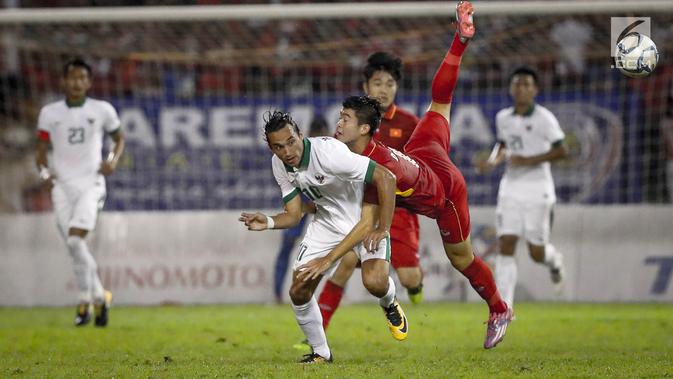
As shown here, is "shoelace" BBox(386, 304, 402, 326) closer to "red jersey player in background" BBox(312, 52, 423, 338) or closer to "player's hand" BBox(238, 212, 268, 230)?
"player's hand" BBox(238, 212, 268, 230)

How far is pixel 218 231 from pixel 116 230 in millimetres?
1345

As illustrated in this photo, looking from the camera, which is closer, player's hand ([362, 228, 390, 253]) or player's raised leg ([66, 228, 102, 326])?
player's hand ([362, 228, 390, 253])

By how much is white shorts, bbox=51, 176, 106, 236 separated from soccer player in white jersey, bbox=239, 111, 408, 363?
12.5ft

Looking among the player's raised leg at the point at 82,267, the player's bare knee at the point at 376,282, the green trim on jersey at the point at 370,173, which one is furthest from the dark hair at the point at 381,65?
the player's raised leg at the point at 82,267

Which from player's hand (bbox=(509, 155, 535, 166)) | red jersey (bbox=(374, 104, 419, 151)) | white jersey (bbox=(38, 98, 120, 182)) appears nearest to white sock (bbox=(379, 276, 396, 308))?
red jersey (bbox=(374, 104, 419, 151))

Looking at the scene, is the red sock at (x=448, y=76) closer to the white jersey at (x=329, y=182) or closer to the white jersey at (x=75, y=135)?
the white jersey at (x=329, y=182)

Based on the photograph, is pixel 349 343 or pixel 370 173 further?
pixel 349 343

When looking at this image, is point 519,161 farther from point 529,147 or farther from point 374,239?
point 374,239

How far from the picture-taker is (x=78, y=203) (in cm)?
1050

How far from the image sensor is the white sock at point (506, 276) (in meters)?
10.6

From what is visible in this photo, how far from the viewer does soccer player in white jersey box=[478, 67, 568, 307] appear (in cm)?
1091

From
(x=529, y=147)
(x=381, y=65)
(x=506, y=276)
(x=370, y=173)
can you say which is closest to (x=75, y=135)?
(x=381, y=65)

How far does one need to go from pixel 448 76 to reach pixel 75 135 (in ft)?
14.1

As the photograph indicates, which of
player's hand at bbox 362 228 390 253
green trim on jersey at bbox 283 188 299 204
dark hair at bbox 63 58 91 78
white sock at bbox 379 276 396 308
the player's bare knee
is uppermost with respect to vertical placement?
dark hair at bbox 63 58 91 78
